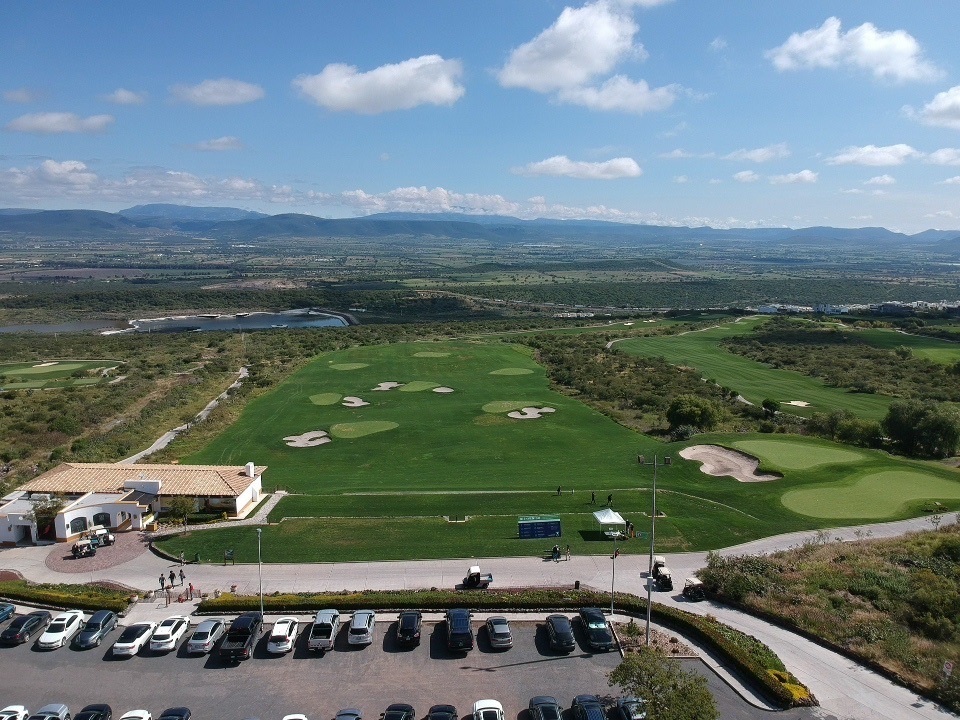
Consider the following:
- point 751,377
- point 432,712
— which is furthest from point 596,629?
point 751,377

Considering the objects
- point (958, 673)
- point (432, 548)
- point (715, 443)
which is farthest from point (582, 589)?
point (715, 443)

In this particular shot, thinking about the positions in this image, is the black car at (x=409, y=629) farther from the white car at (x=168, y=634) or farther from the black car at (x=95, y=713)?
the black car at (x=95, y=713)

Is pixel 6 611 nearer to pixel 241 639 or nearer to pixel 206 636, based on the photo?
pixel 206 636

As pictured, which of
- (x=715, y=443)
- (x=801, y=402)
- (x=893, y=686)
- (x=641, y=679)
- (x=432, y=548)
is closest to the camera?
(x=641, y=679)

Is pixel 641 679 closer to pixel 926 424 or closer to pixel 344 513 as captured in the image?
pixel 344 513

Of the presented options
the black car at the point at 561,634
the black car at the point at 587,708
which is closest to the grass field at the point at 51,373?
the black car at the point at 561,634

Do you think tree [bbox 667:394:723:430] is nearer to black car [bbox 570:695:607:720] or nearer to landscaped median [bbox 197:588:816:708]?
landscaped median [bbox 197:588:816:708]
